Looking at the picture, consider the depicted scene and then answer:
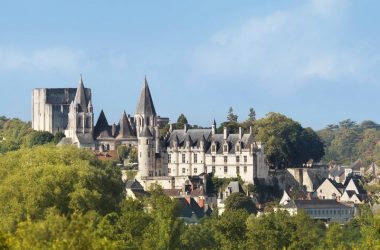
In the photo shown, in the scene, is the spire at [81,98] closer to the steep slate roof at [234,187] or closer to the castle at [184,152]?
the castle at [184,152]

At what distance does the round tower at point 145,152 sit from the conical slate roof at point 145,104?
16.1 ft

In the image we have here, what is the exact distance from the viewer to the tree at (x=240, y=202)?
10494 cm

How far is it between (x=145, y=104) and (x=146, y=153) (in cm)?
662

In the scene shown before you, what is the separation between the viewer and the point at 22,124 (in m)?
158

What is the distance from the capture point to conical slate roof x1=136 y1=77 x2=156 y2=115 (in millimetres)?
117625

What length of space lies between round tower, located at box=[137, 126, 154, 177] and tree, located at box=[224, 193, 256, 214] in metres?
8.73

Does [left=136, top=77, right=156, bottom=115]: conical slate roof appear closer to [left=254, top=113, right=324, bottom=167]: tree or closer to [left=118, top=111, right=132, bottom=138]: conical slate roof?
[left=118, top=111, right=132, bottom=138]: conical slate roof

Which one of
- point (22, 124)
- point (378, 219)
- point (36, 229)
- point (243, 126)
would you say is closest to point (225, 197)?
point (243, 126)

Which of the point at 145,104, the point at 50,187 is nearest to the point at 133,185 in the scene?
the point at 145,104

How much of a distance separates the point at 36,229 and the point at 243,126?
8210 cm

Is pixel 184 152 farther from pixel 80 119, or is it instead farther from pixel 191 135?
pixel 80 119

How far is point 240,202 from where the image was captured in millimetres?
106250

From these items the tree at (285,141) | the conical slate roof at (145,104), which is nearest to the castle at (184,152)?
the conical slate roof at (145,104)

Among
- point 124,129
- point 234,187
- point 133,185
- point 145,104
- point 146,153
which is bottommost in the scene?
point 234,187
